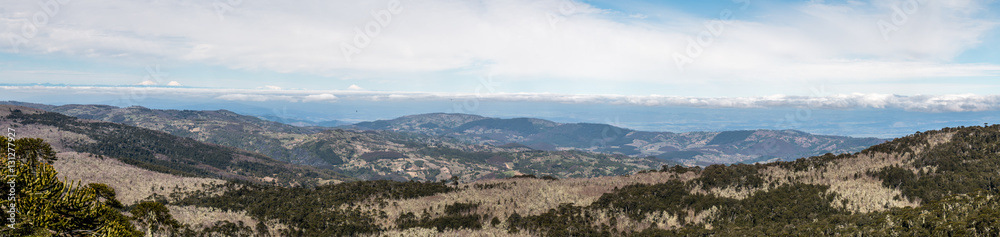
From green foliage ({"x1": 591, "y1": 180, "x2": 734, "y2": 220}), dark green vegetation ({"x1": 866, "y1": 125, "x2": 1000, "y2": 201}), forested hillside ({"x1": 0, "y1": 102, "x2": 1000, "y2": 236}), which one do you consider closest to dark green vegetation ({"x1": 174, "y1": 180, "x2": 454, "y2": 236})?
forested hillside ({"x1": 0, "y1": 102, "x2": 1000, "y2": 236})

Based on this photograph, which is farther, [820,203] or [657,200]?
[657,200]

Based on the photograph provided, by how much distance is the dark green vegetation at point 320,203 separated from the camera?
42031 millimetres

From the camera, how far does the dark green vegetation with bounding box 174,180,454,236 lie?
138ft

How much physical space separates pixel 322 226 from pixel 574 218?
84.4ft

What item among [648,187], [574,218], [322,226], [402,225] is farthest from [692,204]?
[322,226]

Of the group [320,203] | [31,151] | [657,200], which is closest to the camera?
[31,151]

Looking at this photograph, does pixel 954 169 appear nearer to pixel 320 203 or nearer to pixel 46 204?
pixel 46 204

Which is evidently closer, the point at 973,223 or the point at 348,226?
the point at 973,223

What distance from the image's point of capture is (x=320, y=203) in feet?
184

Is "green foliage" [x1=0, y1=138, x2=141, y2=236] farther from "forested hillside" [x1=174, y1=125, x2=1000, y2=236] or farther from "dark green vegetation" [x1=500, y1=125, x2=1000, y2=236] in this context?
"dark green vegetation" [x1=500, y1=125, x2=1000, y2=236]

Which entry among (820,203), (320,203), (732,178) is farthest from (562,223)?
(320,203)

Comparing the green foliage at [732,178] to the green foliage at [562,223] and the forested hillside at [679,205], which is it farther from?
the green foliage at [562,223]

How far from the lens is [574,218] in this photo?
1423 inches

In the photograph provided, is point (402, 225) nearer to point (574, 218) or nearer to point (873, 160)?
point (574, 218)
